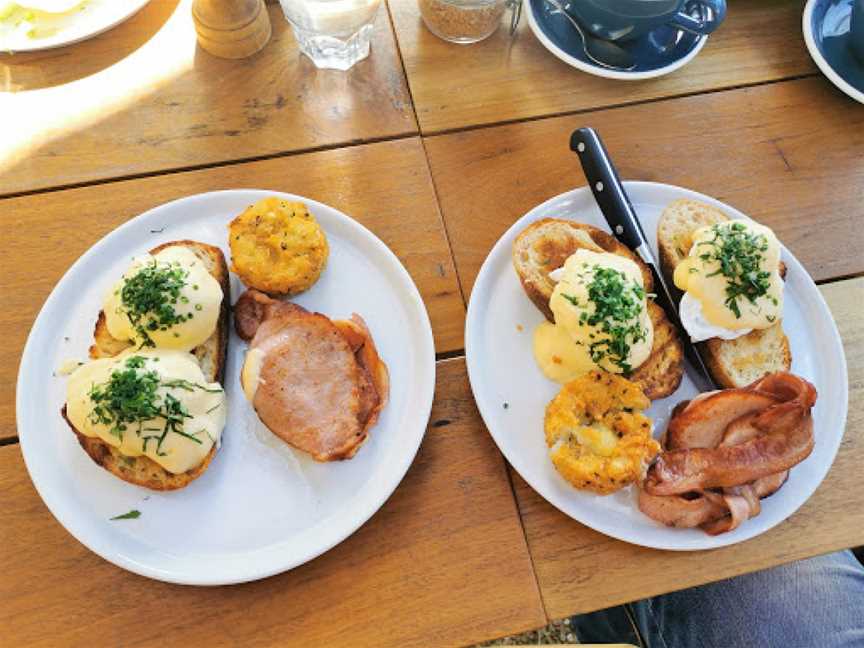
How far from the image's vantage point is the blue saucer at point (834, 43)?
190 centimetres

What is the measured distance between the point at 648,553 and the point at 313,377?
0.78 metres

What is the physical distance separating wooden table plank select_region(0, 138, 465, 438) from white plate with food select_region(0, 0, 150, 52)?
42 cm

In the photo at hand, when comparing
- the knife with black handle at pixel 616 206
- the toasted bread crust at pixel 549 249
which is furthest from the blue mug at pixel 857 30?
the toasted bread crust at pixel 549 249

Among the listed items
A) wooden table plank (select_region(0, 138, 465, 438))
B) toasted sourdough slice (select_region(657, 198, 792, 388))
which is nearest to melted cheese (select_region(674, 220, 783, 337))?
toasted sourdough slice (select_region(657, 198, 792, 388))

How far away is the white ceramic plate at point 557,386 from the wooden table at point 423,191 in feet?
0.21

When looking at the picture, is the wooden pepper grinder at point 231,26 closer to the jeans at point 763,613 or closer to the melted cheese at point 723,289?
the melted cheese at point 723,289

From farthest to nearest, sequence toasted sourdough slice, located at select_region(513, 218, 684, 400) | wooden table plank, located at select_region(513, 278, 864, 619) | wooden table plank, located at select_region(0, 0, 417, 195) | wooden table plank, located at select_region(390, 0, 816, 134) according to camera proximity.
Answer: wooden table plank, located at select_region(390, 0, 816, 134), wooden table plank, located at select_region(0, 0, 417, 195), toasted sourdough slice, located at select_region(513, 218, 684, 400), wooden table plank, located at select_region(513, 278, 864, 619)

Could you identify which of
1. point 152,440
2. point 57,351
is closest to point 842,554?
point 152,440

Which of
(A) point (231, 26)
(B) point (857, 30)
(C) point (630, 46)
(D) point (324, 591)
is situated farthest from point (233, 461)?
(B) point (857, 30)

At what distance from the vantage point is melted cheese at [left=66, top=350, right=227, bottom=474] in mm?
1257

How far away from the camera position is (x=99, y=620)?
50.5 inches

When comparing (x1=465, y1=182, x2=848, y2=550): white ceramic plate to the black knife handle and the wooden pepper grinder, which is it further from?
the wooden pepper grinder

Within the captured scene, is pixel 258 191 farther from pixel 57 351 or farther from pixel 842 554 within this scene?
pixel 842 554

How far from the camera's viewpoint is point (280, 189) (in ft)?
5.54
